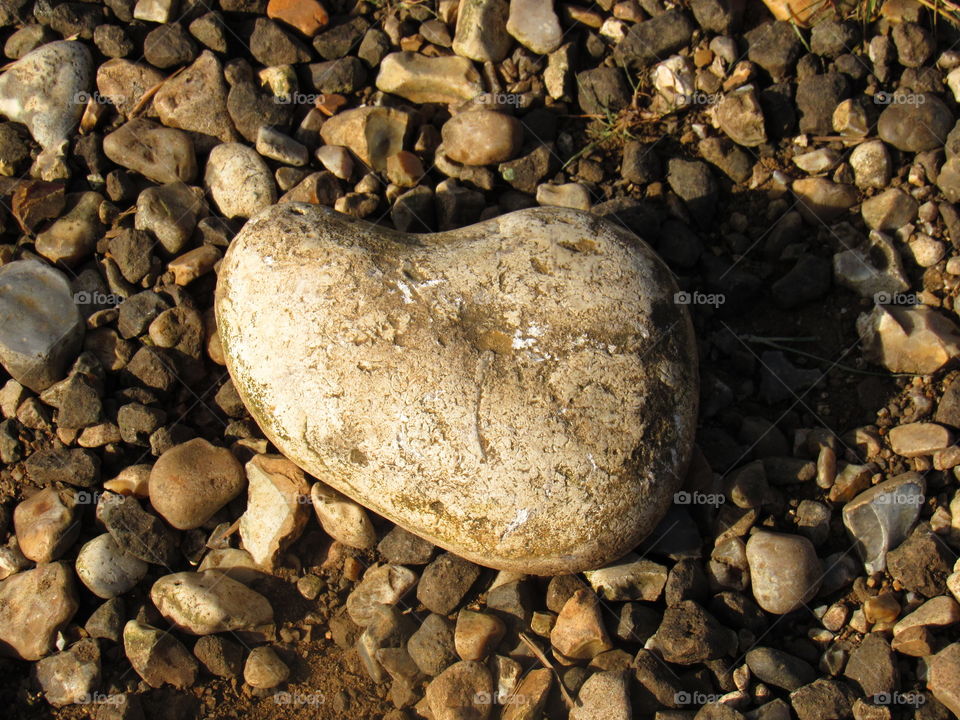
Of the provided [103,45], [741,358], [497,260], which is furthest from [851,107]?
[103,45]

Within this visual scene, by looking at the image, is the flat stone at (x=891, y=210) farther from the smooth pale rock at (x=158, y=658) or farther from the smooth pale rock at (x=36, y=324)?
the smooth pale rock at (x=36, y=324)

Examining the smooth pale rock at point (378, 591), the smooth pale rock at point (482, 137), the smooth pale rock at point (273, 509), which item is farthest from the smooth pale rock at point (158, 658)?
the smooth pale rock at point (482, 137)

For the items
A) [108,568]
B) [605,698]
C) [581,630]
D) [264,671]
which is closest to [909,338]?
[581,630]

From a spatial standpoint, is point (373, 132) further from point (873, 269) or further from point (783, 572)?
point (783, 572)

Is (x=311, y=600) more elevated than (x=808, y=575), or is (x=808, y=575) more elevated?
(x=808, y=575)

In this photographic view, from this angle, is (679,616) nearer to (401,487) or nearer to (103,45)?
(401,487)

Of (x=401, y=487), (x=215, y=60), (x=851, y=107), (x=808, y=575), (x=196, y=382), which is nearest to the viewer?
(x=401, y=487)
